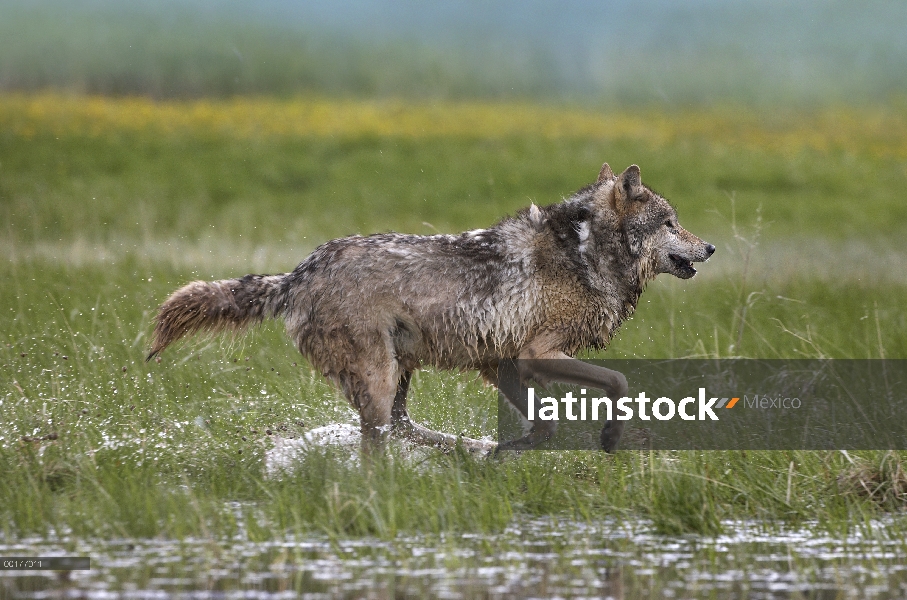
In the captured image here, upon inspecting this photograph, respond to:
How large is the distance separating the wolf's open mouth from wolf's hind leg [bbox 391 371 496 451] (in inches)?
66.2

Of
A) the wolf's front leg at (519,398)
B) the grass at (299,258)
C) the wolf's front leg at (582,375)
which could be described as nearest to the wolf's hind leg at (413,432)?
the wolf's front leg at (519,398)

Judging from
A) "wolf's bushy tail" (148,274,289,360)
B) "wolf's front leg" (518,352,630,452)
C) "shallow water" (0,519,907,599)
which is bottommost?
"shallow water" (0,519,907,599)

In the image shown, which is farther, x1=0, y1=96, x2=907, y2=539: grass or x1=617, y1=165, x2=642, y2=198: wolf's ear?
x1=617, y1=165, x2=642, y2=198: wolf's ear

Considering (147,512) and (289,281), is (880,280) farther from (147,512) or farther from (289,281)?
(147,512)

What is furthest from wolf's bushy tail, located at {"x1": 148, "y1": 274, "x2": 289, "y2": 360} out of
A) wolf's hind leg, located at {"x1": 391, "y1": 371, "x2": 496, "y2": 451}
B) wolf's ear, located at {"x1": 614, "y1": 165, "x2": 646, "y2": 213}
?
wolf's ear, located at {"x1": 614, "y1": 165, "x2": 646, "y2": 213}

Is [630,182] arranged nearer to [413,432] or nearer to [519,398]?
[519,398]

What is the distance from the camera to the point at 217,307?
737 centimetres

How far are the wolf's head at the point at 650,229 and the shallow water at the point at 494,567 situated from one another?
7.55ft

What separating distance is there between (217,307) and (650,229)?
110 inches

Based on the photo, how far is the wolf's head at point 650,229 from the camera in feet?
25.6

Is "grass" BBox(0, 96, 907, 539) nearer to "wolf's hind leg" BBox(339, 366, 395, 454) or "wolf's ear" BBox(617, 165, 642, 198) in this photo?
"wolf's hind leg" BBox(339, 366, 395, 454)

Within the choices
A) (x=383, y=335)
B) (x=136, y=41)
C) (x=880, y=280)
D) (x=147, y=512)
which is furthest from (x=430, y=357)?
(x=136, y=41)

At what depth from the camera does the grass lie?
20.6 ft

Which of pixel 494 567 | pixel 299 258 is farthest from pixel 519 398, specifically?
pixel 299 258
